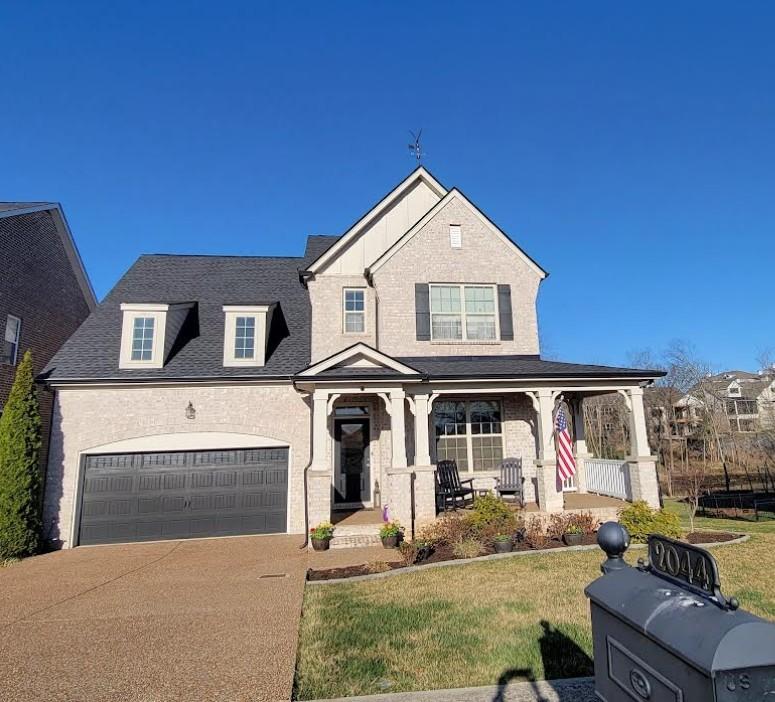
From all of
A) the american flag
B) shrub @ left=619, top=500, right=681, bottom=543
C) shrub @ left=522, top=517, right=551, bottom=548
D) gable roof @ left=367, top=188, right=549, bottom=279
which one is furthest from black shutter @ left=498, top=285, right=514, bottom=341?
shrub @ left=619, top=500, right=681, bottom=543

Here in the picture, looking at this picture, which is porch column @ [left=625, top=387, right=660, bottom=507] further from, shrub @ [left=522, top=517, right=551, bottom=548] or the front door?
the front door

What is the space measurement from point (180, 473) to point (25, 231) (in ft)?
28.5

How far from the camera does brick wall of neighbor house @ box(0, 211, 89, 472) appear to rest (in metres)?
12.8

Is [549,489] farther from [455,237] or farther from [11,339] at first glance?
[11,339]

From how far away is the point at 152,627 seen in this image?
20.4ft

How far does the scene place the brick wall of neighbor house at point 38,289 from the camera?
12797mm

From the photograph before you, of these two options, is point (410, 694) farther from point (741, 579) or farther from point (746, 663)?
point (741, 579)

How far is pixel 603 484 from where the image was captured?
1370 cm

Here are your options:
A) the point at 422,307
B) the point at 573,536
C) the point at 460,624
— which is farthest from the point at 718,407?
the point at 460,624

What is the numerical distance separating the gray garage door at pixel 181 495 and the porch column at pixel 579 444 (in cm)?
886

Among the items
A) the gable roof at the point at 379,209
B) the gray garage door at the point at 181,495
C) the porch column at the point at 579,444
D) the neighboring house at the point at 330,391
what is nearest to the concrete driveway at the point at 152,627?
the gray garage door at the point at 181,495

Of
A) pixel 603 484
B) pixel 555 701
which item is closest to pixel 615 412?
pixel 603 484

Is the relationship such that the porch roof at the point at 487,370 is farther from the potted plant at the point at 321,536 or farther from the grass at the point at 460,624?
the grass at the point at 460,624

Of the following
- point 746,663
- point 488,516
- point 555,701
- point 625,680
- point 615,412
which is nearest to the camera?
point 746,663
